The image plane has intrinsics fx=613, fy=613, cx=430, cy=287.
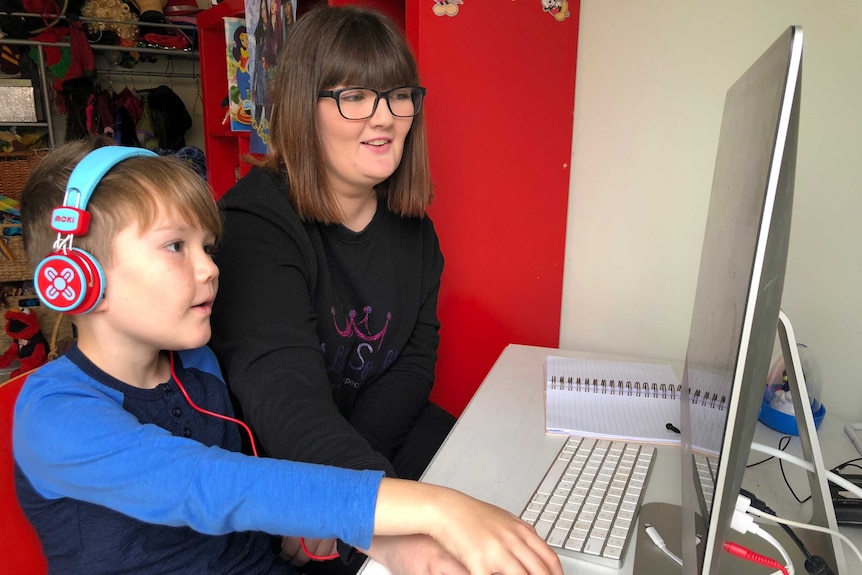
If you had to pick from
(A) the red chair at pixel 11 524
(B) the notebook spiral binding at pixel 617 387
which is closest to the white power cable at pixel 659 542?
(B) the notebook spiral binding at pixel 617 387

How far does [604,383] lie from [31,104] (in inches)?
158

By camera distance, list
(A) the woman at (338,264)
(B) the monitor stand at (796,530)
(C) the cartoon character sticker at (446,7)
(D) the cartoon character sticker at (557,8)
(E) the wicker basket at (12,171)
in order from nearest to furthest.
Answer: (B) the monitor stand at (796,530) → (A) the woman at (338,264) → (C) the cartoon character sticker at (446,7) → (D) the cartoon character sticker at (557,8) → (E) the wicker basket at (12,171)

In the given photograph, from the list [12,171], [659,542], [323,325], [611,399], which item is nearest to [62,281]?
[323,325]

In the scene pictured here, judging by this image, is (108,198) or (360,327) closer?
(108,198)

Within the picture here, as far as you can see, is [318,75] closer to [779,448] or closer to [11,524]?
[11,524]

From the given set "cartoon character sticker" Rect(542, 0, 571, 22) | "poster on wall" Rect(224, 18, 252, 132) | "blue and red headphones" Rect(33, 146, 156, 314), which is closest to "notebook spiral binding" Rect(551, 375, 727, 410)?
"blue and red headphones" Rect(33, 146, 156, 314)

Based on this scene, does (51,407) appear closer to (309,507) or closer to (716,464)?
(309,507)

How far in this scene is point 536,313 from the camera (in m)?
1.64

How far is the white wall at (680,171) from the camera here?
122 centimetres

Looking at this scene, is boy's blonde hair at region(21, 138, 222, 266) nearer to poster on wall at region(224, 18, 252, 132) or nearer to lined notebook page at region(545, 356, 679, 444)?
lined notebook page at region(545, 356, 679, 444)

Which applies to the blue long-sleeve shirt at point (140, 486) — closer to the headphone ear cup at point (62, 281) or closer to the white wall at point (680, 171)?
the headphone ear cup at point (62, 281)

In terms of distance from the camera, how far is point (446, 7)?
1.37 meters

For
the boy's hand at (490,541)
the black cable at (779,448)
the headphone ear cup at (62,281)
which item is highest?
the headphone ear cup at (62,281)

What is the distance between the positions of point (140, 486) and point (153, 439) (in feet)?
0.16
